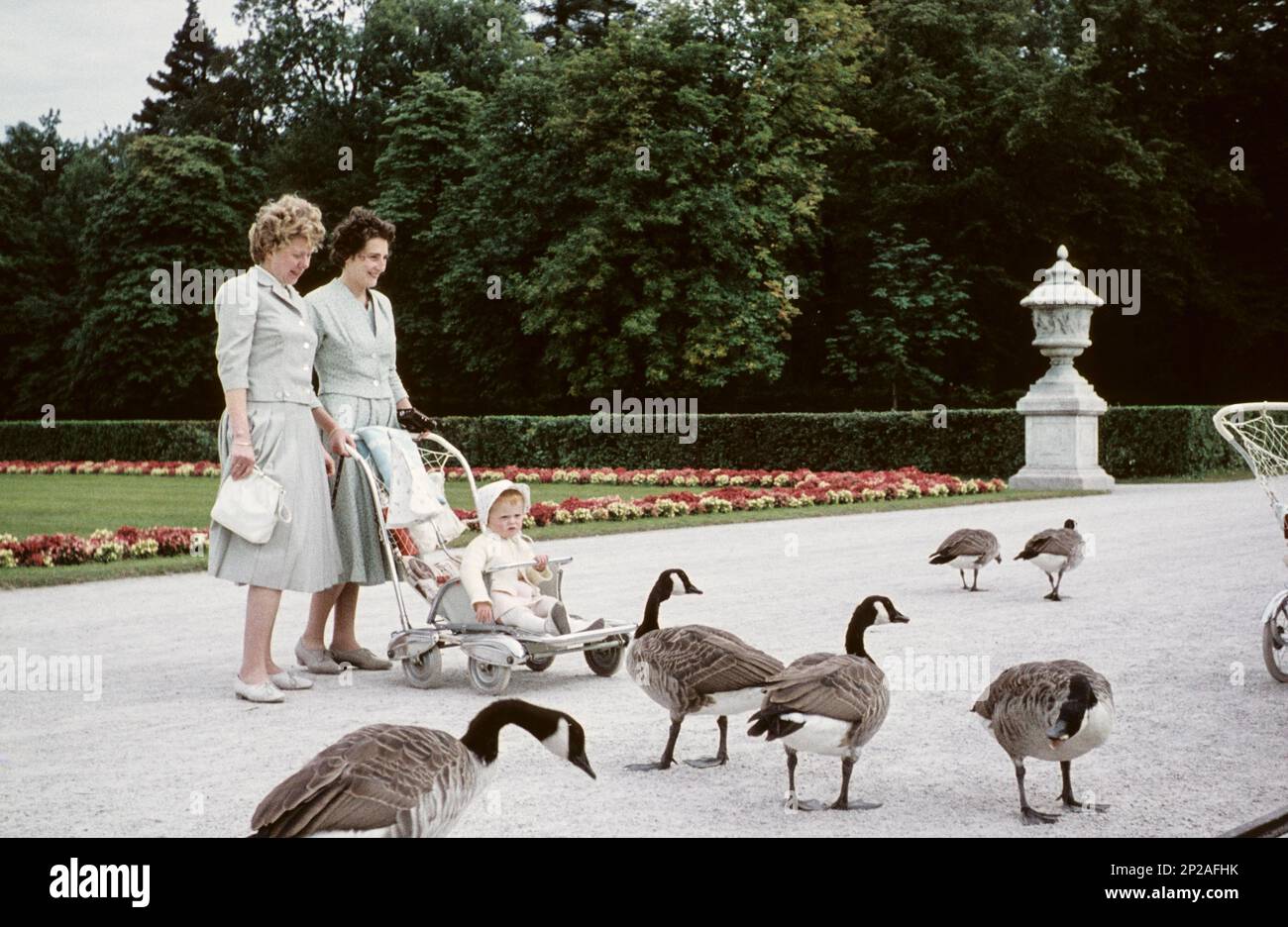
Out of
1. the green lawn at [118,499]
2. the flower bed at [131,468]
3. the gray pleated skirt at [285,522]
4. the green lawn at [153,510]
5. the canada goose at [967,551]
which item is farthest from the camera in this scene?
the flower bed at [131,468]

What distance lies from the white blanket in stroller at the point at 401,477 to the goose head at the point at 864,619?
8.53 ft

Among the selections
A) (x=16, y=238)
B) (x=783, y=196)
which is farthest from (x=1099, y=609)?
(x=16, y=238)

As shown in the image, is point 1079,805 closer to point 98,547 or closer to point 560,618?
point 560,618

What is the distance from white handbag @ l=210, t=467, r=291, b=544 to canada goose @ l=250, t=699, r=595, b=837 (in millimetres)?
2931

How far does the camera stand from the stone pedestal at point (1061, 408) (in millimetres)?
23688

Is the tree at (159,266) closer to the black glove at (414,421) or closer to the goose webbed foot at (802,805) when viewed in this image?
the black glove at (414,421)

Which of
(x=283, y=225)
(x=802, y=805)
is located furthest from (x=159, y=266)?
(x=802, y=805)

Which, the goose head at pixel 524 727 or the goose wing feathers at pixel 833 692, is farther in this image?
the goose wing feathers at pixel 833 692

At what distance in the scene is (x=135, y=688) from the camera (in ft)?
24.8

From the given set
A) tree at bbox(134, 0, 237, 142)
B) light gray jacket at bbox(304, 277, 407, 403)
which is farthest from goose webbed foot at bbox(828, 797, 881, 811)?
tree at bbox(134, 0, 237, 142)

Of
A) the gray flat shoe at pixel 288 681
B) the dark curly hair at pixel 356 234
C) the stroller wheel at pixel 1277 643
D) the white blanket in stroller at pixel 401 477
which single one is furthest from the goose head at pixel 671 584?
the stroller wheel at pixel 1277 643

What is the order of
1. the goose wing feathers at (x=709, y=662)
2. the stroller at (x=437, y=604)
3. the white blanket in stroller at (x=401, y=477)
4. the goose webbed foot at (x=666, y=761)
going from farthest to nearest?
the white blanket in stroller at (x=401, y=477), the stroller at (x=437, y=604), the goose webbed foot at (x=666, y=761), the goose wing feathers at (x=709, y=662)

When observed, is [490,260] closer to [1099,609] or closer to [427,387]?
[427,387]

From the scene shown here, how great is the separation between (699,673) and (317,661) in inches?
126
